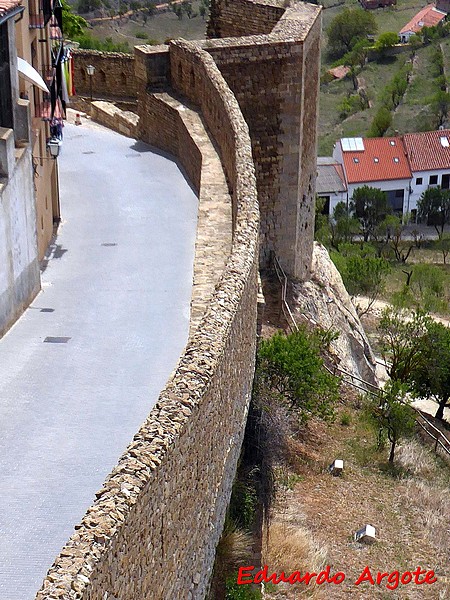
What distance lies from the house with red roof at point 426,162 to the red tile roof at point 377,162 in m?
0.53

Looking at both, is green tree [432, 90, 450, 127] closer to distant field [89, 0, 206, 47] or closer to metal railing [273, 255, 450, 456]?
distant field [89, 0, 206, 47]

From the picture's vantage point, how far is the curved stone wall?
17.6 feet

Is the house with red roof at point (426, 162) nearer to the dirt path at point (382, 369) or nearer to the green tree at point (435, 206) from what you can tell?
the green tree at point (435, 206)

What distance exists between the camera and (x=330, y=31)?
79.7m

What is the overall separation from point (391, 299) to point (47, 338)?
74.5 ft

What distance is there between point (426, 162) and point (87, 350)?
45.0m

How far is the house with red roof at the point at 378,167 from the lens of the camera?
52125 millimetres

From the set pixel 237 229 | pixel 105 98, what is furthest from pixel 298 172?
pixel 105 98

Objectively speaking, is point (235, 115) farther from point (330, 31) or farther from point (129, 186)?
point (330, 31)

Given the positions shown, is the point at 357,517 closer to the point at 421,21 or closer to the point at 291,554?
the point at 291,554

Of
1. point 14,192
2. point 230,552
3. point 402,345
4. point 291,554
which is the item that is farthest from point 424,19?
point 230,552

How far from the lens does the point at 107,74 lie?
23.8 meters

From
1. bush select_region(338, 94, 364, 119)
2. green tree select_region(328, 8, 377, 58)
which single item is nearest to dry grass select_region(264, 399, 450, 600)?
bush select_region(338, 94, 364, 119)

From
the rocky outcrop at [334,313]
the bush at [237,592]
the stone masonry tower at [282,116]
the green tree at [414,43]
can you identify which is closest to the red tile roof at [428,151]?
the green tree at [414,43]
